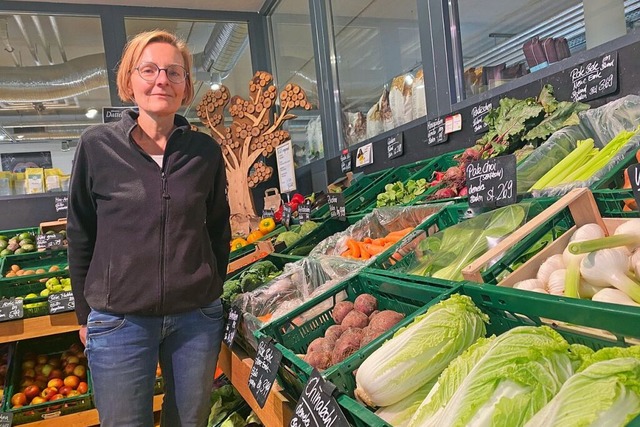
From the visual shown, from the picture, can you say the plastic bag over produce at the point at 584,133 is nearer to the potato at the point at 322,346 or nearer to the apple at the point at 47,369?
the potato at the point at 322,346

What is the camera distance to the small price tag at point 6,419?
2986 mm

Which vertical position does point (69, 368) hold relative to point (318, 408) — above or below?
below

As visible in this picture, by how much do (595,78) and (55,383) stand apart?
362 centimetres

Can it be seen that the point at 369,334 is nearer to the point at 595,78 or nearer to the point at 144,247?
the point at 144,247

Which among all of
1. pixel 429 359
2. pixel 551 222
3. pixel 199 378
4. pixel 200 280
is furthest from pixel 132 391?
pixel 551 222

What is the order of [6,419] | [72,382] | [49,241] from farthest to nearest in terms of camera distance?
1. [49,241]
2. [72,382]
3. [6,419]

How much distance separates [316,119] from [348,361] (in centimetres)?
435

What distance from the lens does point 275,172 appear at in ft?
17.7

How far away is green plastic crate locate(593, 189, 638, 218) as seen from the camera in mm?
1469

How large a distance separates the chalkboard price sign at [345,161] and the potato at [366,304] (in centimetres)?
282

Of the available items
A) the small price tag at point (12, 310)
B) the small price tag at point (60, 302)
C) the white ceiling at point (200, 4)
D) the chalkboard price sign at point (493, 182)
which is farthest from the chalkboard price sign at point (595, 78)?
the white ceiling at point (200, 4)

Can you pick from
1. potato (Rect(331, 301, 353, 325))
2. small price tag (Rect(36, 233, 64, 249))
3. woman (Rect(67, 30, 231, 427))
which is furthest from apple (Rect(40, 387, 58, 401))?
potato (Rect(331, 301, 353, 325))

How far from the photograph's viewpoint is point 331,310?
1.78m

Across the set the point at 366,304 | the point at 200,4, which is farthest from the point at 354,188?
the point at 200,4
